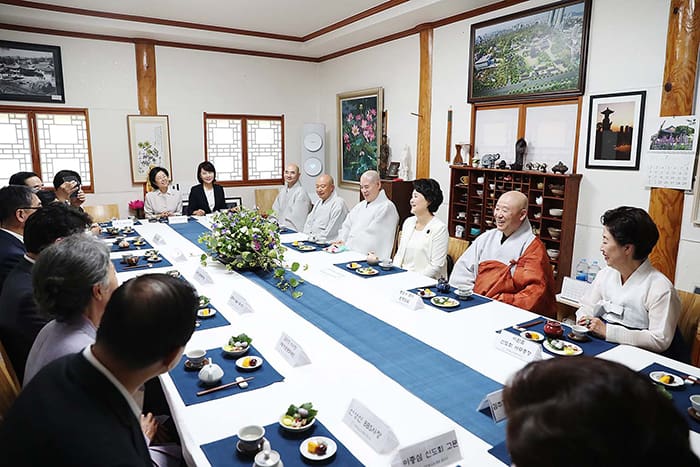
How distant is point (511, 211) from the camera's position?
272cm

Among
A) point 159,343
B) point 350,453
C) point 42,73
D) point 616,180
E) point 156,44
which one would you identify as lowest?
point 350,453

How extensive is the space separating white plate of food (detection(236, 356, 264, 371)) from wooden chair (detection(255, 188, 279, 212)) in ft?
18.5

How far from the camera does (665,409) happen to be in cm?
57

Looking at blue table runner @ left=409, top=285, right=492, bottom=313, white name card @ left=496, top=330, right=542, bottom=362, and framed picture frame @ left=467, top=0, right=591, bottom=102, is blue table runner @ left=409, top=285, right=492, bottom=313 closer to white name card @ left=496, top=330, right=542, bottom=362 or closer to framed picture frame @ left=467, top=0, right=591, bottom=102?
white name card @ left=496, top=330, right=542, bottom=362

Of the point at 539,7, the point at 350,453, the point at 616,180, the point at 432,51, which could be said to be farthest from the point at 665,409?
the point at 432,51

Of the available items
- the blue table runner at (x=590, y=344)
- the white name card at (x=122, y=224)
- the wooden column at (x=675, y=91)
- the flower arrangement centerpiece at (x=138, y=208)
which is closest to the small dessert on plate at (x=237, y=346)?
the blue table runner at (x=590, y=344)

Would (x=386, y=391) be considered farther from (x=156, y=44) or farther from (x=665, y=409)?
(x=156, y=44)

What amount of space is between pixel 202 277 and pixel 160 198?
3.00 metres

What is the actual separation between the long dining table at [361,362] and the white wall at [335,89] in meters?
2.05

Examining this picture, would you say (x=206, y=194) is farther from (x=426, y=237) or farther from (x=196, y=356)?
(x=196, y=356)

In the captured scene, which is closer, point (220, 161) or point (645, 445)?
point (645, 445)

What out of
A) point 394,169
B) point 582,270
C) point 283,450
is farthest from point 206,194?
point 283,450

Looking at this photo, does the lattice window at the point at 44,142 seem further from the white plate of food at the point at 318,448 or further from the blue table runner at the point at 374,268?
the white plate of food at the point at 318,448

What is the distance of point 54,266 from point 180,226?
3.27 metres
